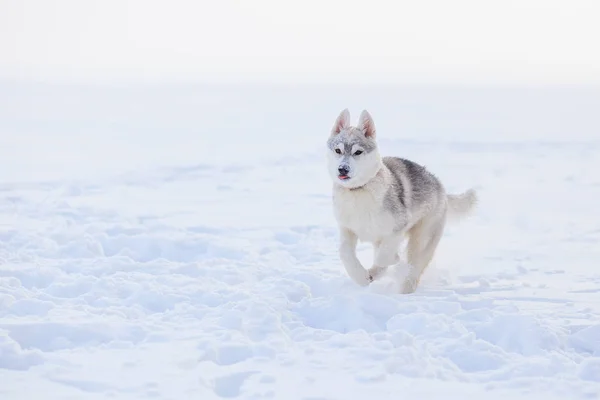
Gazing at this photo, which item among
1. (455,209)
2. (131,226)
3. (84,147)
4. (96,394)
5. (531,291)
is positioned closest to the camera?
(96,394)

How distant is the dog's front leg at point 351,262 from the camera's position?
6.56m

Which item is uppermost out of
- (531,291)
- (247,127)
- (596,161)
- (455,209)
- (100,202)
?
(247,127)

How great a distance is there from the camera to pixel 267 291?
20.7ft

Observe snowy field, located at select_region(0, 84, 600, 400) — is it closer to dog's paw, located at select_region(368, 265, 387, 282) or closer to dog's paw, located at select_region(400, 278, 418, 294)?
dog's paw, located at select_region(400, 278, 418, 294)

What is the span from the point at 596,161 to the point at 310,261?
1219 centimetres

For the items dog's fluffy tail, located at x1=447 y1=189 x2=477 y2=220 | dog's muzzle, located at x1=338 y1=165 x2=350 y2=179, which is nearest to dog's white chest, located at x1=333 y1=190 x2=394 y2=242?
dog's muzzle, located at x1=338 y1=165 x2=350 y2=179

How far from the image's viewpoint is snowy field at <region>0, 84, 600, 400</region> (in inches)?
177

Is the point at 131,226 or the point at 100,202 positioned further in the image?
the point at 100,202

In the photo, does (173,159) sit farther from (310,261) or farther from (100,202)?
(310,261)

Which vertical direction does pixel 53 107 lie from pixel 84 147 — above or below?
above

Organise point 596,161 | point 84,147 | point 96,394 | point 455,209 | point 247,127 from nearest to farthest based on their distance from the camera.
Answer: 1. point 96,394
2. point 455,209
3. point 596,161
4. point 84,147
5. point 247,127

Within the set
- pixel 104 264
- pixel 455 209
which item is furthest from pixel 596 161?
pixel 104 264

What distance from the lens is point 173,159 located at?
60.3 ft

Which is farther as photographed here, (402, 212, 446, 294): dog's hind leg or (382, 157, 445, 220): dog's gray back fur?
(402, 212, 446, 294): dog's hind leg
